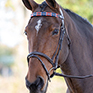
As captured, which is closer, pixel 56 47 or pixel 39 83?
pixel 39 83

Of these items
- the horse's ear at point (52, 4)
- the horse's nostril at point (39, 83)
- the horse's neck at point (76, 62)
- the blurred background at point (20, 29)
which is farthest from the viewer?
the blurred background at point (20, 29)

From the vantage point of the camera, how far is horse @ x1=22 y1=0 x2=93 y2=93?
104 inches

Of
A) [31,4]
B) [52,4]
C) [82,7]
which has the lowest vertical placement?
[52,4]

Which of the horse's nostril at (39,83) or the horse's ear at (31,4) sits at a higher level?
the horse's ear at (31,4)

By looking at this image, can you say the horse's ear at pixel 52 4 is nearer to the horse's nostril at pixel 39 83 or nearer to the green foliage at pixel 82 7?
the horse's nostril at pixel 39 83

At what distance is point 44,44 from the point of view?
2.70m

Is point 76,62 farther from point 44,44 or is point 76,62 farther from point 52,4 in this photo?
point 52,4

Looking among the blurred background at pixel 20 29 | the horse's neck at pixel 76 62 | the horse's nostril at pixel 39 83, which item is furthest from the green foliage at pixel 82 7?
the horse's nostril at pixel 39 83

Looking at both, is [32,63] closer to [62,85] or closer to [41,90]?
[41,90]

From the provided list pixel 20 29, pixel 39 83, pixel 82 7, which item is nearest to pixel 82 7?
pixel 82 7

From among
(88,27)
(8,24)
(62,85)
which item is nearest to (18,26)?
(8,24)

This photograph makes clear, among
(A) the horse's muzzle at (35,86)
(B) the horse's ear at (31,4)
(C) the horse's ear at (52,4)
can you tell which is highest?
(B) the horse's ear at (31,4)

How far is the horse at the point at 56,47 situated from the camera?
2.64 metres

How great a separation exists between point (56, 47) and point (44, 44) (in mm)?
210
